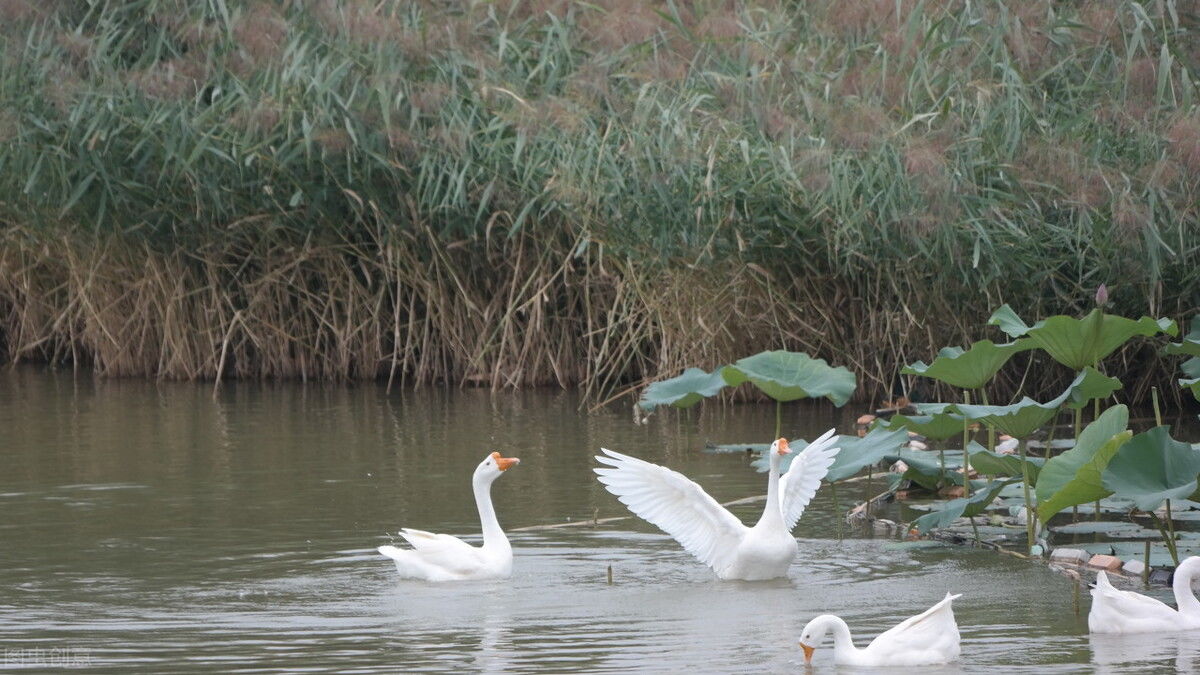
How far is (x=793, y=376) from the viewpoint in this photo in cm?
912

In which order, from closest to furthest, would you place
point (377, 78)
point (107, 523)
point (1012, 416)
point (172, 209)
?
point (1012, 416) < point (107, 523) < point (377, 78) < point (172, 209)

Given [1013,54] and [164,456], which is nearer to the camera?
[164,456]

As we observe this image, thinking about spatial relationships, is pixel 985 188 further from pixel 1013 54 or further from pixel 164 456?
pixel 164 456

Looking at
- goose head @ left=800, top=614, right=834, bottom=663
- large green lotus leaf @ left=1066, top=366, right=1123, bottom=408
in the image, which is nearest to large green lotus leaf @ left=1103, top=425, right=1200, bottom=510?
large green lotus leaf @ left=1066, top=366, right=1123, bottom=408

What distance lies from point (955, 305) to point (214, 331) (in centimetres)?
605

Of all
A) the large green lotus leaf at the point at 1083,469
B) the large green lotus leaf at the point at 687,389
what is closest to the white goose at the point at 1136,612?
the large green lotus leaf at the point at 1083,469

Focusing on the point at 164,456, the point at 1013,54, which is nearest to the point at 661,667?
the point at 164,456

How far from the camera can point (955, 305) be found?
11477 mm

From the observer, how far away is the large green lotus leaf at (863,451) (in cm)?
751

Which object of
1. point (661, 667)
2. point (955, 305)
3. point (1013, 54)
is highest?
point (1013, 54)

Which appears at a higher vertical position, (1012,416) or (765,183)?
(765,183)

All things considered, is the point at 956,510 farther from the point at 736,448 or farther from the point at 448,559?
the point at 736,448

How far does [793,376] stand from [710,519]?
7.33ft

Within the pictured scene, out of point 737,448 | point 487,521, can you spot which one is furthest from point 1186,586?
point 737,448
